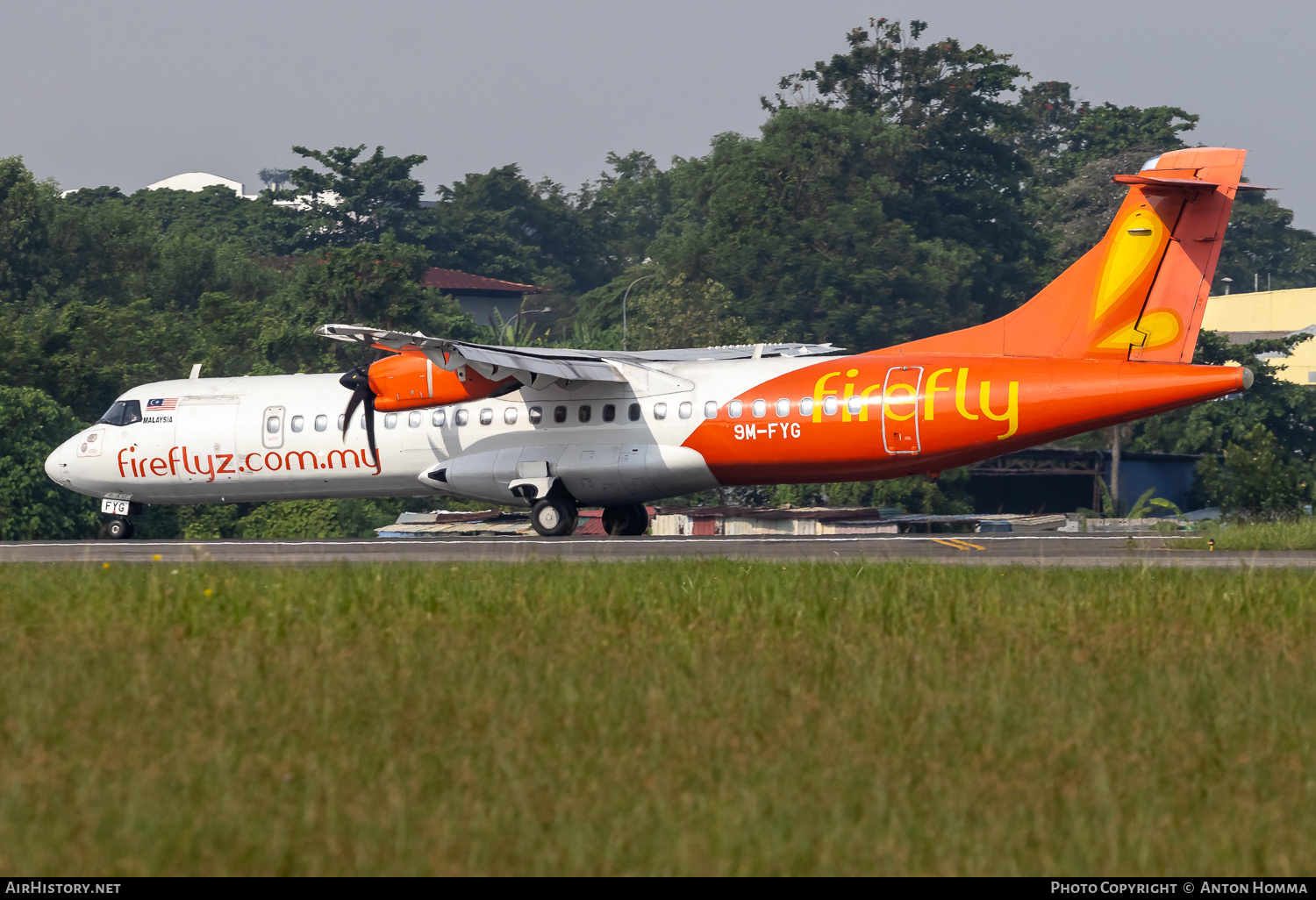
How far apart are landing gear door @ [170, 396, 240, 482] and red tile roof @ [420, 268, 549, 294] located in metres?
63.0

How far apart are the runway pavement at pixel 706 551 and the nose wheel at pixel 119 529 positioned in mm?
2056

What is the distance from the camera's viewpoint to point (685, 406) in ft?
86.5

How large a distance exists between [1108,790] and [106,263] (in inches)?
2846

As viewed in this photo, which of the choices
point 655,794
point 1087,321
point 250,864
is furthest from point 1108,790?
point 1087,321

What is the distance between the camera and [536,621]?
12852mm

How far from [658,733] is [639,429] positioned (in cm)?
1852

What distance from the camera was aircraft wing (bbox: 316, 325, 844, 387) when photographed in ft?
84.4

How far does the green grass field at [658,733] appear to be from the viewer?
646cm

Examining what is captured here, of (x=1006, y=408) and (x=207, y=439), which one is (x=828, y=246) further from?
(x=1006, y=408)

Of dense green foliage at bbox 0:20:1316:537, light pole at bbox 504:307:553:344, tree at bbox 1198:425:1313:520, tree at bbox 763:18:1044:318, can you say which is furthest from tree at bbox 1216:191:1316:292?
tree at bbox 1198:425:1313:520

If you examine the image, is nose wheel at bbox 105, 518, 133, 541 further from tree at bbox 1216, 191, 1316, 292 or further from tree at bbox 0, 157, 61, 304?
tree at bbox 1216, 191, 1316, 292

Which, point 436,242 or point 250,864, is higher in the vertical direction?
point 436,242
